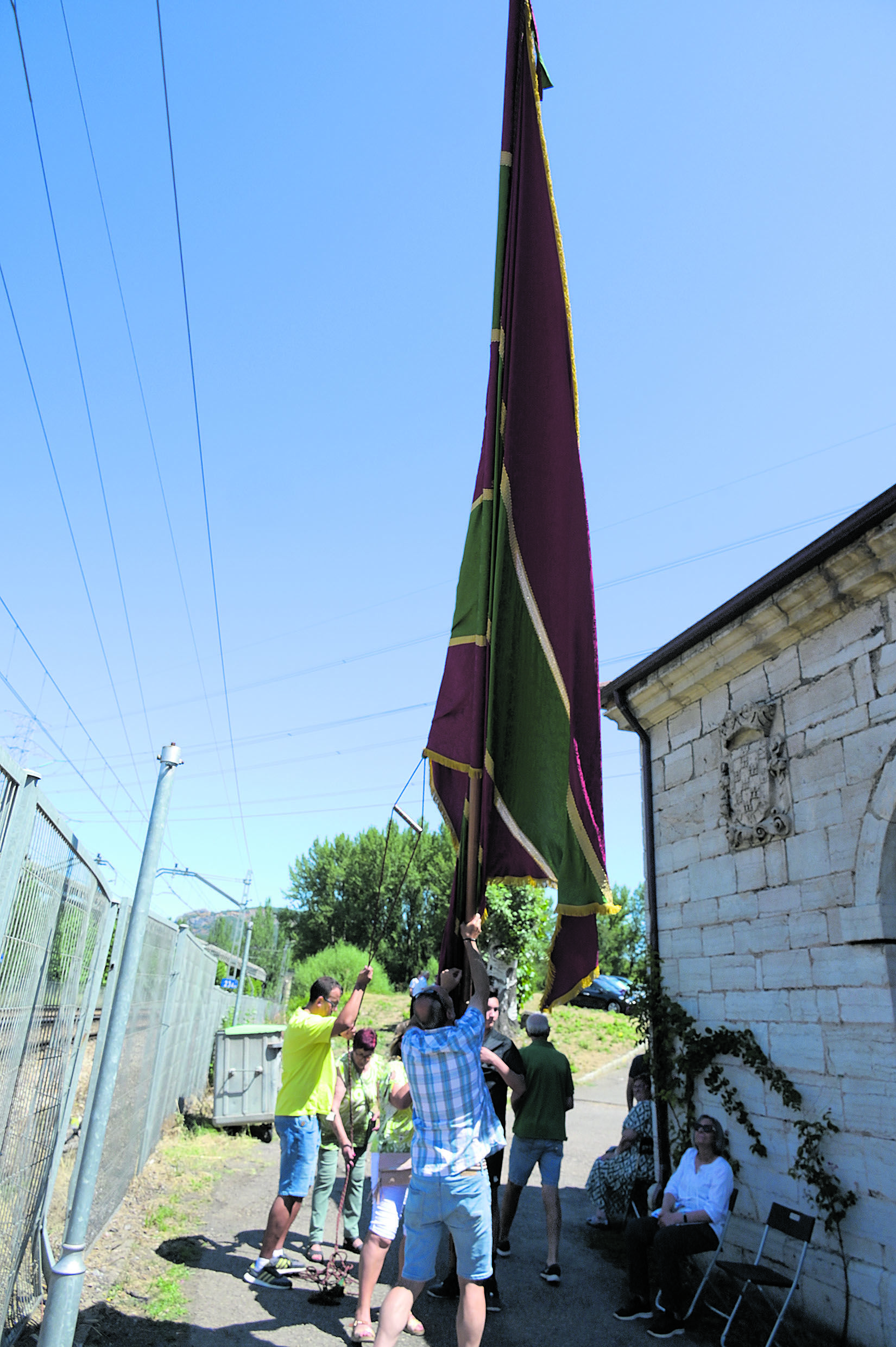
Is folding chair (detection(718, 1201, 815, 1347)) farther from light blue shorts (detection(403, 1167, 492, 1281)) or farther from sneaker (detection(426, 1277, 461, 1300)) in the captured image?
light blue shorts (detection(403, 1167, 492, 1281))

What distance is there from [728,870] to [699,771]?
2.76 feet

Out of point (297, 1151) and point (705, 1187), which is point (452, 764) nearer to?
point (297, 1151)

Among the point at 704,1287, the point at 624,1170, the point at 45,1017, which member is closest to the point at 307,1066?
the point at 45,1017

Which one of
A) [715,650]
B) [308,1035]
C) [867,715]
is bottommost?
[308,1035]

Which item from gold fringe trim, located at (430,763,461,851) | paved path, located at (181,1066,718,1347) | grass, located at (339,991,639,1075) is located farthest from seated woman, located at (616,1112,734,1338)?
grass, located at (339,991,639,1075)

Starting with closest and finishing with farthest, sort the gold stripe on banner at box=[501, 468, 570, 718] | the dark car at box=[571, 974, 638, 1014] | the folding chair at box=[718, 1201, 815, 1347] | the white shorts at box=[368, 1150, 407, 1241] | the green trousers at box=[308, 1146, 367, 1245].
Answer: the gold stripe on banner at box=[501, 468, 570, 718]
the white shorts at box=[368, 1150, 407, 1241]
the folding chair at box=[718, 1201, 815, 1347]
the green trousers at box=[308, 1146, 367, 1245]
the dark car at box=[571, 974, 638, 1014]

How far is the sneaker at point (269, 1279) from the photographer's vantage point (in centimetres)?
492

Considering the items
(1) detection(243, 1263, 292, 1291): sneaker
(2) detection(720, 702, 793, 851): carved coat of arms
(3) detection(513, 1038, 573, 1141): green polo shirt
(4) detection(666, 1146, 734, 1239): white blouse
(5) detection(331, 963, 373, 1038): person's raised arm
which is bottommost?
(1) detection(243, 1263, 292, 1291): sneaker

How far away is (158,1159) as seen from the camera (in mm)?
7785

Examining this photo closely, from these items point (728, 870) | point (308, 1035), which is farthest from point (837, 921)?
point (308, 1035)

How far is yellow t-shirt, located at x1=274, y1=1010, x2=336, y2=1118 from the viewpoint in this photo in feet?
17.5

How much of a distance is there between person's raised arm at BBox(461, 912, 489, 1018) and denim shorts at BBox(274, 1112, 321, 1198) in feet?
6.82

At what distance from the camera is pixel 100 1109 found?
375 centimetres

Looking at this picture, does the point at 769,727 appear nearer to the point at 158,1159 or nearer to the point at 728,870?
the point at 728,870
